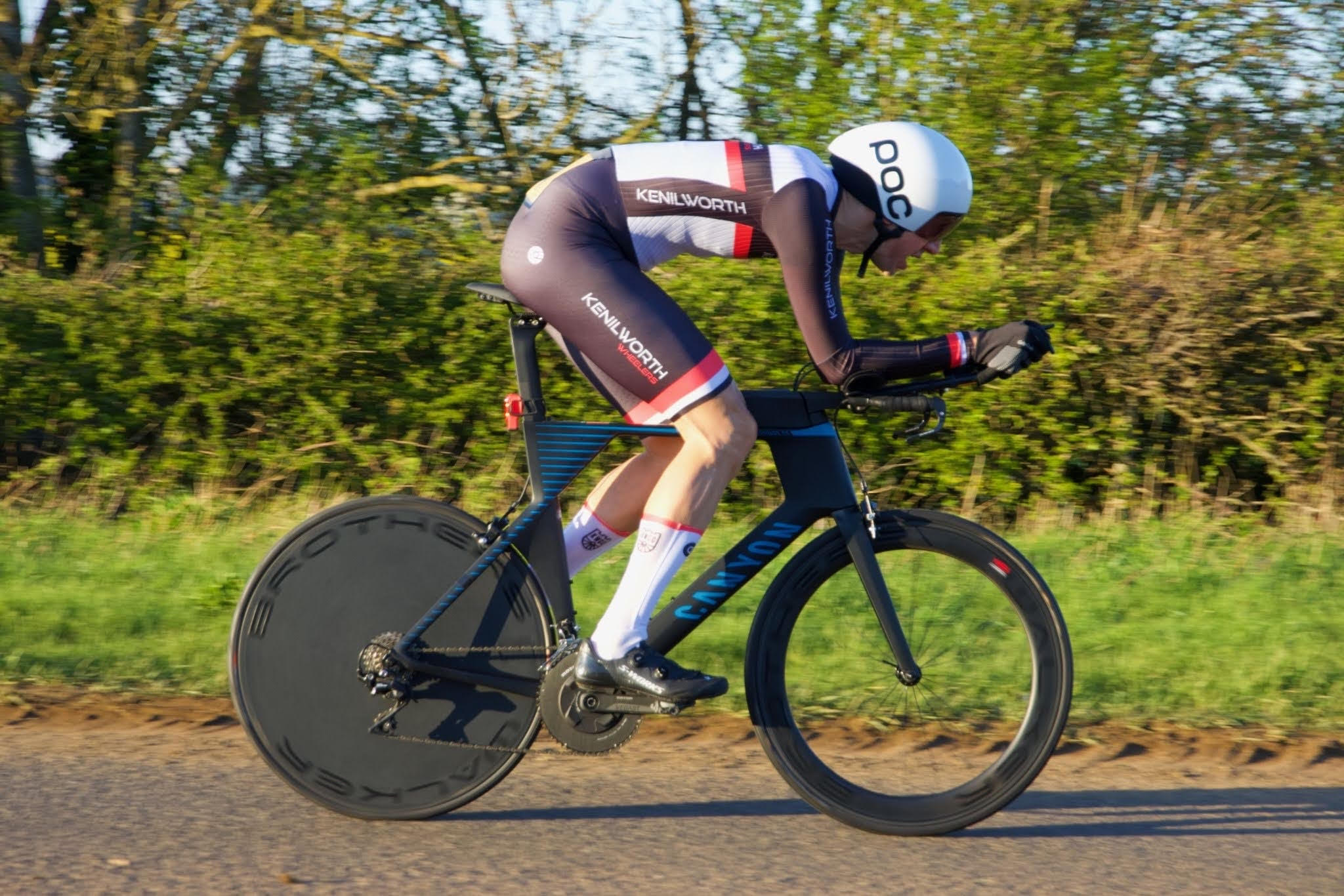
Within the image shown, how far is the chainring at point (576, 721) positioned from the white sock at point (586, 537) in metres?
0.40

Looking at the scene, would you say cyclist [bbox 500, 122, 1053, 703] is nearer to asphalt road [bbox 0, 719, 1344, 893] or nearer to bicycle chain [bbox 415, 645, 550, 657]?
bicycle chain [bbox 415, 645, 550, 657]

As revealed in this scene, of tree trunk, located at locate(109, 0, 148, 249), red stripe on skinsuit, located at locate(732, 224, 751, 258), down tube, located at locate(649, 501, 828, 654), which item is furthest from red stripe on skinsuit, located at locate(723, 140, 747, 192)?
tree trunk, located at locate(109, 0, 148, 249)

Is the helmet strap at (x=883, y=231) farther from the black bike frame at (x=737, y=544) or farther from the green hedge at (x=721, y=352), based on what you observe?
the green hedge at (x=721, y=352)

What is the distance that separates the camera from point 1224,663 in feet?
16.7

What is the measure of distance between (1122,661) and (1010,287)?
3.18m

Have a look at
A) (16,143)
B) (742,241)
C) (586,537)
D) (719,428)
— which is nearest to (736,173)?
(742,241)

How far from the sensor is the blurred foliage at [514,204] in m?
7.82

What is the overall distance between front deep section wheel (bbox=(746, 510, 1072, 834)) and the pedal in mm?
261

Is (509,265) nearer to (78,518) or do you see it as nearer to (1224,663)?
(1224,663)

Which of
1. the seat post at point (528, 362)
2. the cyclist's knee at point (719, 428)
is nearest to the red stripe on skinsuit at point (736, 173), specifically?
the cyclist's knee at point (719, 428)

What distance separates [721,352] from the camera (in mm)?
7594

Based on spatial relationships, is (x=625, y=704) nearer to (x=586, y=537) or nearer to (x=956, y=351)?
(x=586, y=537)

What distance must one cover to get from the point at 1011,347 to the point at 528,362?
49.1 inches

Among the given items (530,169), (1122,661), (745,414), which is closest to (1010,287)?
(1122,661)
